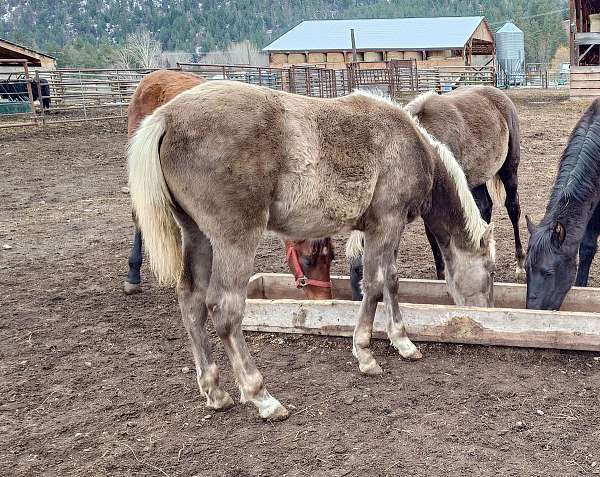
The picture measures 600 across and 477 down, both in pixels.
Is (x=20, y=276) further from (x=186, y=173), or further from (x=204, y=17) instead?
(x=204, y=17)

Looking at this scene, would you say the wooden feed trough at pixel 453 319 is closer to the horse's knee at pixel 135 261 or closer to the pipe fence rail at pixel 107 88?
the horse's knee at pixel 135 261

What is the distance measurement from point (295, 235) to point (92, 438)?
149 centimetres

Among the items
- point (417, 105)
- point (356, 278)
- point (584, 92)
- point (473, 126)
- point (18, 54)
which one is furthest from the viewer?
point (18, 54)

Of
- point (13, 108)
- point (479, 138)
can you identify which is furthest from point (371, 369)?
point (13, 108)

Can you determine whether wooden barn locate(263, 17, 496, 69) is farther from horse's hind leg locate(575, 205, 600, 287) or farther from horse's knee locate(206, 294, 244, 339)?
horse's knee locate(206, 294, 244, 339)

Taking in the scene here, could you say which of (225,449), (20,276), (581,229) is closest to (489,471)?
(225,449)

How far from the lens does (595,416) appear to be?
10.0 ft

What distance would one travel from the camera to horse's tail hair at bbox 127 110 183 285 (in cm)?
290

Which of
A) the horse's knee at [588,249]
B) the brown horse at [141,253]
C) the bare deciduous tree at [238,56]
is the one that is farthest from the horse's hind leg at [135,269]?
the bare deciduous tree at [238,56]

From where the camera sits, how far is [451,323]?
389 cm

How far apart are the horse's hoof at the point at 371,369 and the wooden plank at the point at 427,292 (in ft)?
3.78

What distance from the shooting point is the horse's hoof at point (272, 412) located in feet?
10.3

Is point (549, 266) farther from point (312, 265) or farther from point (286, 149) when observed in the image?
point (286, 149)

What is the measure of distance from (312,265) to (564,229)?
67.7 inches
